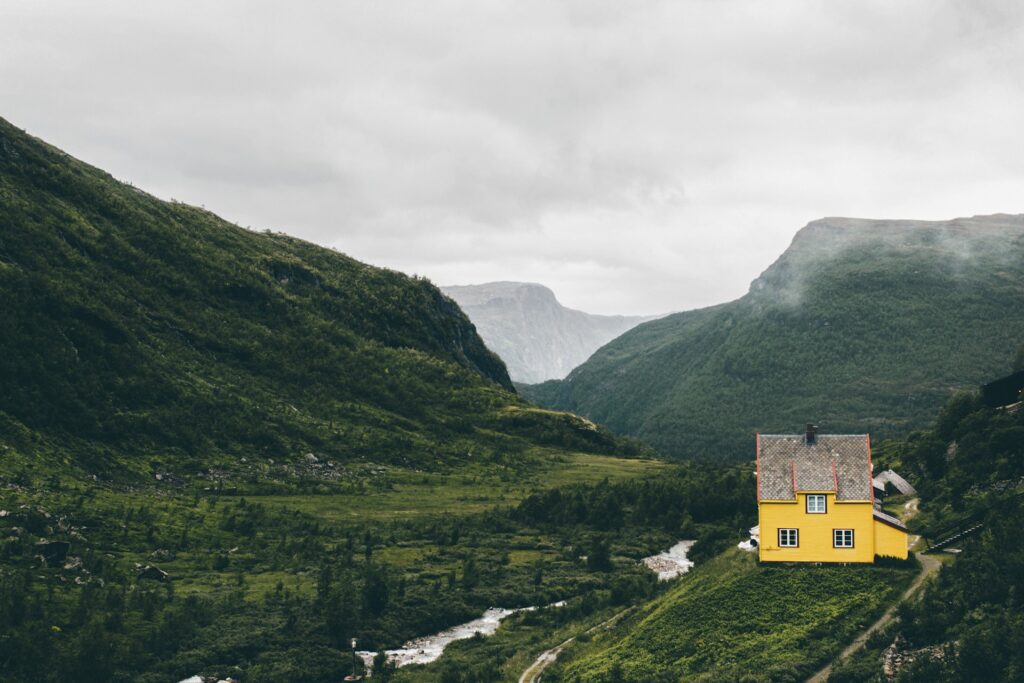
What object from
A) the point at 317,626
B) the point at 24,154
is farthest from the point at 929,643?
the point at 24,154

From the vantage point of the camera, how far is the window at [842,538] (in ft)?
211

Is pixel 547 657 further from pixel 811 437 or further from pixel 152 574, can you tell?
pixel 152 574

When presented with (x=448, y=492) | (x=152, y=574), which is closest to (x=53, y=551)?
(x=152, y=574)

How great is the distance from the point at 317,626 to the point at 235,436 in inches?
3067

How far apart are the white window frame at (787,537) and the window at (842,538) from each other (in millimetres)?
2442

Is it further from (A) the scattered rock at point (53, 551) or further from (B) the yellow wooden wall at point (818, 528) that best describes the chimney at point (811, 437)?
(A) the scattered rock at point (53, 551)

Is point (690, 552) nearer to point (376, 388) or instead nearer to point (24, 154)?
point (376, 388)

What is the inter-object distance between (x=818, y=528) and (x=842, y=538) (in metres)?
1.63

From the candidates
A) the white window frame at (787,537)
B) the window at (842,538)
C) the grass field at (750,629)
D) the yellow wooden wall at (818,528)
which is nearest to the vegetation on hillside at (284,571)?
the grass field at (750,629)

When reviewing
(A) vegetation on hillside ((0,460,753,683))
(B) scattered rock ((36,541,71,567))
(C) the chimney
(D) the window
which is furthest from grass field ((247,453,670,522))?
(D) the window

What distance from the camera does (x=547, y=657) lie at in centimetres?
7038

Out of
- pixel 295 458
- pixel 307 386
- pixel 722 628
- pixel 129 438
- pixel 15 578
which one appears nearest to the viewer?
pixel 722 628

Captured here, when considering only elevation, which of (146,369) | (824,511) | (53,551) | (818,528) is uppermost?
(146,369)

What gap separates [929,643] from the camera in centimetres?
5241
